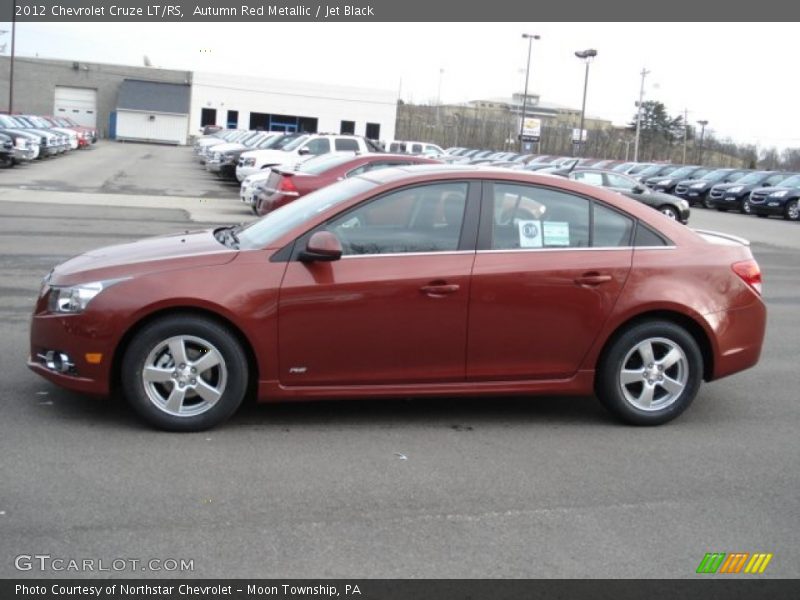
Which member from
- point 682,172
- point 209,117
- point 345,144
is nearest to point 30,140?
point 345,144

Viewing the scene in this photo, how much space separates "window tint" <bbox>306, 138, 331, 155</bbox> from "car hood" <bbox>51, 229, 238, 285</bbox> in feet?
66.5

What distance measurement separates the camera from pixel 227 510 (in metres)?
4.57

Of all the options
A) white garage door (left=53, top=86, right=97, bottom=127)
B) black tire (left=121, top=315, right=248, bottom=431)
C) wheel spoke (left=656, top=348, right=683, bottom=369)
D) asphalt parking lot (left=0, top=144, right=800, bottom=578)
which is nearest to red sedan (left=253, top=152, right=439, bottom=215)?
asphalt parking lot (left=0, top=144, right=800, bottom=578)

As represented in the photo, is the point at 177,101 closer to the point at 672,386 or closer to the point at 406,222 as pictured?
the point at 406,222

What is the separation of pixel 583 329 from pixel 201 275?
2.48m

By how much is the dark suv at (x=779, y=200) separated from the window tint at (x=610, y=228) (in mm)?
28570

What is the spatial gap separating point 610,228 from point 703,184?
33.8 m

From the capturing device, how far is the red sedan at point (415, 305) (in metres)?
5.55

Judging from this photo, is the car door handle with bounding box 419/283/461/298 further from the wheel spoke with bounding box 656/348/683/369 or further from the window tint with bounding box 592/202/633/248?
the wheel spoke with bounding box 656/348/683/369

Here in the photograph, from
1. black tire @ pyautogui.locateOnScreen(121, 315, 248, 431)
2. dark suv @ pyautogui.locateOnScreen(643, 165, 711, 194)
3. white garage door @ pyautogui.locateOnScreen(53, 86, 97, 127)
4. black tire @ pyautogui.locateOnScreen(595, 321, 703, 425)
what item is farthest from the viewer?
white garage door @ pyautogui.locateOnScreen(53, 86, 97, 127)

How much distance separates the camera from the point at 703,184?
37.9m

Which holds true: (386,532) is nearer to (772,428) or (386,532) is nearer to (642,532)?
(642,532)

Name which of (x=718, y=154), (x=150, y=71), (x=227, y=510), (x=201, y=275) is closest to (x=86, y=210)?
(x=201, y=275)

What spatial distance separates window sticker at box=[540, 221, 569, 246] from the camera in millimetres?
6172
